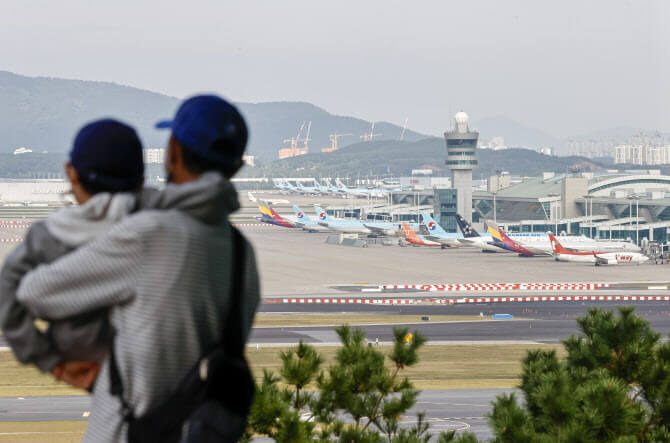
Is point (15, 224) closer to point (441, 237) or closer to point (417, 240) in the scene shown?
point (417, 240)

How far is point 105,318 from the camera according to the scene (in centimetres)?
424

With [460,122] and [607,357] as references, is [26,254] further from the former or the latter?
[460,122]

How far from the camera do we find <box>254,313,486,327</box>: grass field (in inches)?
2645

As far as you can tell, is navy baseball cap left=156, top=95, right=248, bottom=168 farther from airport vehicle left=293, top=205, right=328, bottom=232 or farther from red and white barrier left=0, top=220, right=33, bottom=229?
red and white barrier left=0, top=220, right=33, bottom=229

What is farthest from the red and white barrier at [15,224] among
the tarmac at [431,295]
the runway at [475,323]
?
the runway at [475,323]

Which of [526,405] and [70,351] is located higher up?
[70,351]

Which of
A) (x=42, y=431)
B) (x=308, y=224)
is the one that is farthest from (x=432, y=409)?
(x=308, y=224)

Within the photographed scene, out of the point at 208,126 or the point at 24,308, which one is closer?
the point at 24,308

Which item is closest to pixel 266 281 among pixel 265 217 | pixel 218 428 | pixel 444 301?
pixel 444 301

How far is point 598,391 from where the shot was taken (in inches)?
588

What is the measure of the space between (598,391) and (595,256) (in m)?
103

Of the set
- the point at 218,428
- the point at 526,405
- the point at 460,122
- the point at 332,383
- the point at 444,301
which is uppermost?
the point at 460,122

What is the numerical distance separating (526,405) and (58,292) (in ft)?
54.3

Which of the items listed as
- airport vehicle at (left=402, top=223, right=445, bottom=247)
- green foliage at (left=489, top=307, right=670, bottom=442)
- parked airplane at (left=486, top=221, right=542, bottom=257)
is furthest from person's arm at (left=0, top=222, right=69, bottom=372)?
airport vehicle at (left=402, top=223, right=445, bottom=247)
